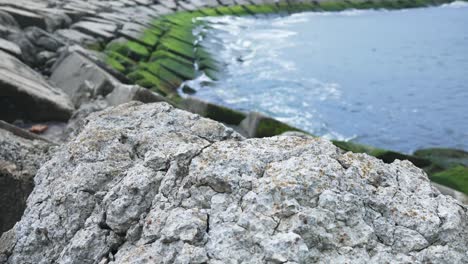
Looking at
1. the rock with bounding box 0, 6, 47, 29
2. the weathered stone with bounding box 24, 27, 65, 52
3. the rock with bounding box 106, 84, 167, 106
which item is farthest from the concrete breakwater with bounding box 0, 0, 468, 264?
the rock with bounding box 0, 6, 47, 29

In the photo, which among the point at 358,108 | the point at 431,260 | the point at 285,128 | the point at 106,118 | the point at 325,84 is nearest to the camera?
the point at 431,260

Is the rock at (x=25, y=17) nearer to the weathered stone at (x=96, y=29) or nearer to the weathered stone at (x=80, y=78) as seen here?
the weathered stone at (x=96, y=29)

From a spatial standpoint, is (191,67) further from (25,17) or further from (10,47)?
(10,47)

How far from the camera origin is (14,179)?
18.7ft

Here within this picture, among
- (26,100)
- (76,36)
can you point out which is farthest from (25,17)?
(26,100)

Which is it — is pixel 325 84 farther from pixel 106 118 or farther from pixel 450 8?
pixel 450 8

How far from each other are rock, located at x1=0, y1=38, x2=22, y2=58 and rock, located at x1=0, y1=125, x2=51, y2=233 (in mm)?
8968

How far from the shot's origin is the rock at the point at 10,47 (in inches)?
559

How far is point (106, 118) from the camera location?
523 cm

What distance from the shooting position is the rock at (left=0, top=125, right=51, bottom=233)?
564 centimetres

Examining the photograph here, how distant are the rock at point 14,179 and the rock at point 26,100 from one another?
17.3 ft

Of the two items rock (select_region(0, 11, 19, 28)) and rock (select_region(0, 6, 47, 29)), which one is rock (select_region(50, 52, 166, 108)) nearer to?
rock (select_region(0, 11, 19, 28))

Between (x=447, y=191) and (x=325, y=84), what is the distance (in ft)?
46.6

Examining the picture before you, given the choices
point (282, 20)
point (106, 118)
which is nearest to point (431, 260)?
point (106, 118)
